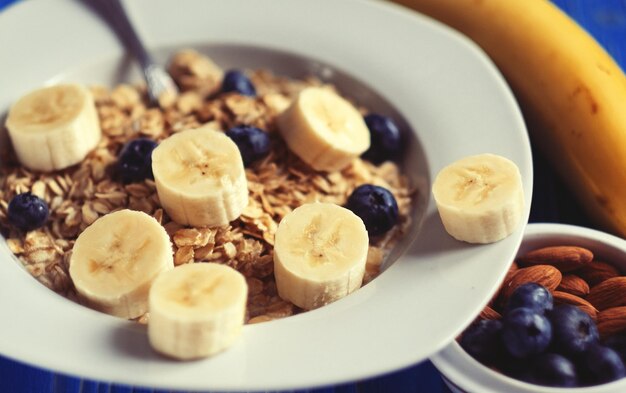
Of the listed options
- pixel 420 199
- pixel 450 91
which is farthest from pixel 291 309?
pixel 450 91

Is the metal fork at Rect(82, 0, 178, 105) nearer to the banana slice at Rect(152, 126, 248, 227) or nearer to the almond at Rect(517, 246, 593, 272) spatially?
the banana slice at Rect(152, 126, 248, 227)

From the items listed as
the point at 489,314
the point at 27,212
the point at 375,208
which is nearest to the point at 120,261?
the point at 27,212

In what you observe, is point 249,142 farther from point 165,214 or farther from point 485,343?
point 485,343

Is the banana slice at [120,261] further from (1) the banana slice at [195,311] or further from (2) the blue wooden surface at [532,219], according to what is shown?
(2) the blue wooden surface at [532,219]

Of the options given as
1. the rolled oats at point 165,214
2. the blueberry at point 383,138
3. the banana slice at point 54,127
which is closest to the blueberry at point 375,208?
the rolled oats at point 165,214

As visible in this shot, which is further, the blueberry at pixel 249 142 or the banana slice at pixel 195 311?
the blueberry at pixel 249 142
